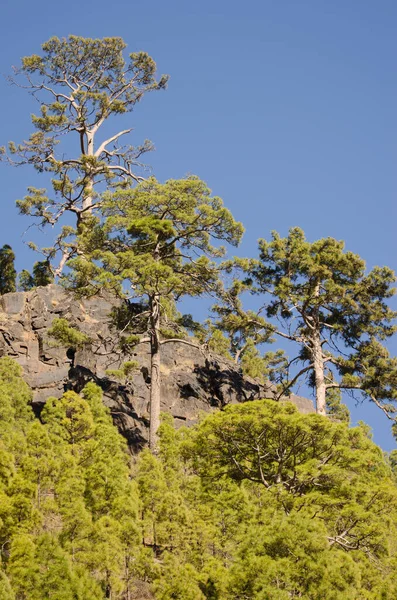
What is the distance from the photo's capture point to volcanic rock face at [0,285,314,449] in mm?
23984

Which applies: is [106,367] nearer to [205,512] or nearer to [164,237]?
[164,237]

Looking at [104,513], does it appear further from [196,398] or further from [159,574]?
[196,398]

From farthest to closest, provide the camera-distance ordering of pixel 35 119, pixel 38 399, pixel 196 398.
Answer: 1. pixel 35 119
2. pixel 196 398
3. pixel 38 399

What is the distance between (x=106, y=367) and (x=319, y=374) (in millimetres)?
7161

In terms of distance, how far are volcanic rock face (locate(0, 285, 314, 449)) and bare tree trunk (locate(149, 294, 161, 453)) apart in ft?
4.07

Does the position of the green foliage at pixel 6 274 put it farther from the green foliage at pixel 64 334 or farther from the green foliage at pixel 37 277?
the green foliage at pixel 64 334

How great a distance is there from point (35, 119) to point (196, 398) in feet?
62.8

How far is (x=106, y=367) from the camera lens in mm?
24703

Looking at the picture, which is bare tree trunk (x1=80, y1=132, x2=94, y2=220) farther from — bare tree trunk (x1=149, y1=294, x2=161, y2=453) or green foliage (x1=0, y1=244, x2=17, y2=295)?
bare tree trunk (x1=149, y1=294, x2=161, y2=453)

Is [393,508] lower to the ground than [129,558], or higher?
higher

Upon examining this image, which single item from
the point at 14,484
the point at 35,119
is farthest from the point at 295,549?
the point at 35,119

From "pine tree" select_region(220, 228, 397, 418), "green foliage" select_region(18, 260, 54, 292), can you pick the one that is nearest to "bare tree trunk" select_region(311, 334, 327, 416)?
"pine tree" select_region(220, 228, 397, 418)

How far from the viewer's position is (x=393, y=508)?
53.8 ft

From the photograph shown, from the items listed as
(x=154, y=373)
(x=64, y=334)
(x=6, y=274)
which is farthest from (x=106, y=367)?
(x=6, y=274)
